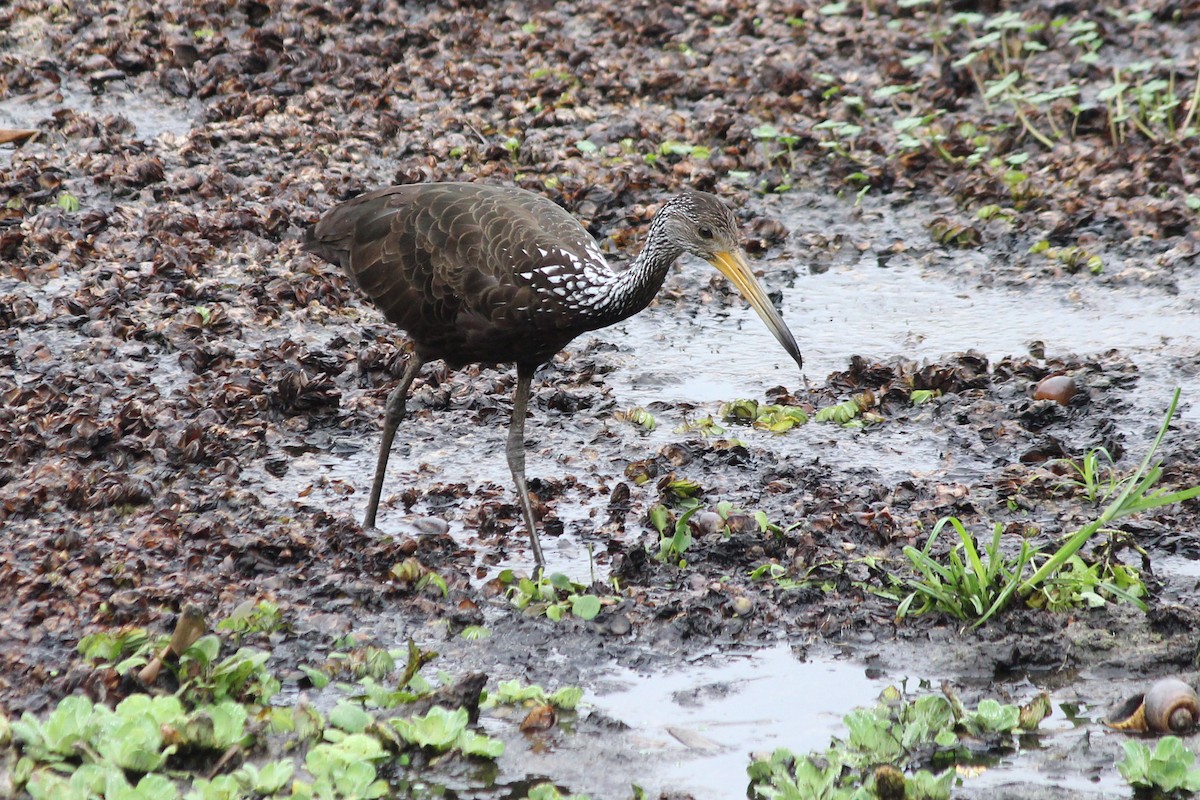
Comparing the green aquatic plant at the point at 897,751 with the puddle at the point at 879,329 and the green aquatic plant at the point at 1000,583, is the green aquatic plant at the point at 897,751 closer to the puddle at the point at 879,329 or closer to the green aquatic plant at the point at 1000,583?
the green aquatic plant at the point at 1000,583

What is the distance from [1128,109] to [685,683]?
8031 millimetres

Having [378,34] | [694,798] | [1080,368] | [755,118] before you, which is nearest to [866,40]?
[755,118]

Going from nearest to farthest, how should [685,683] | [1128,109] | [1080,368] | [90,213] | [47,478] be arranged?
[685,683], [47,478], [1080,368], [90,213], [1128,109]

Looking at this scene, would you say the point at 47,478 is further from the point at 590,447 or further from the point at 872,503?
the point at 872,503

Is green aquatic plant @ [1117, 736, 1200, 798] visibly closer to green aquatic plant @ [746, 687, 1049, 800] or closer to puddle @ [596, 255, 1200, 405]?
green aquatic plant @ [746, 687, 1049, 800]

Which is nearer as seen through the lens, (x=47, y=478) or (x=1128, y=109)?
(x=47, y=478)

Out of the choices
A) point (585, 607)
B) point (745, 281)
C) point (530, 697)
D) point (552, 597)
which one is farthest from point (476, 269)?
point (530, 697)

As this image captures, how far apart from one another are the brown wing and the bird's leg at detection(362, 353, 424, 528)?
144mm

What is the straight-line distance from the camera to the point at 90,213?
9.74m

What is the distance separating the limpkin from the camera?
20.7ft

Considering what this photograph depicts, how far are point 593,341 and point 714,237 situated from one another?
7.79ft

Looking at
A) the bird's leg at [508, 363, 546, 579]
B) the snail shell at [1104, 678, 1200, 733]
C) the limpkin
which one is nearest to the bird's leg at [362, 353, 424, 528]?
the limpkin

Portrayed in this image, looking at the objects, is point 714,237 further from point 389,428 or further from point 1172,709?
point 1172,709

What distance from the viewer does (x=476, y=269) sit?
21.0 ft
